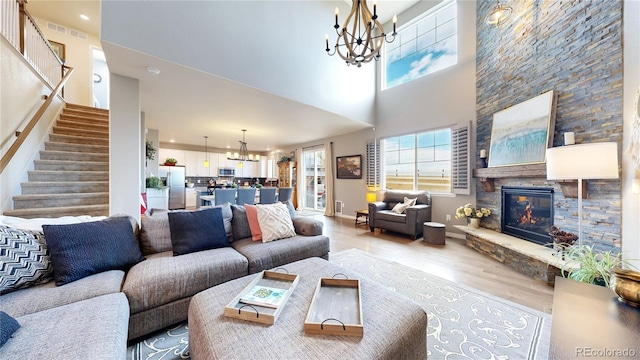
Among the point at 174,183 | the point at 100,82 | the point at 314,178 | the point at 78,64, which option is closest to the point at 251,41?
the point at 314,178

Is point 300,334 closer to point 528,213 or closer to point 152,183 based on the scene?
point 528,213

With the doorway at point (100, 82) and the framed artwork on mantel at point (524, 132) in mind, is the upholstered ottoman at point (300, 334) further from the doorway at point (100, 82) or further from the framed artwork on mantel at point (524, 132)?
the doorway at point (100, 82)

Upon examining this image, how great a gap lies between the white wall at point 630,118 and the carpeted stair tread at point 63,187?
6272mm

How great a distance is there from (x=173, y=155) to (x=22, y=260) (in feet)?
24.0

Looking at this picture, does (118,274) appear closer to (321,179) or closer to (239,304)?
(239,304)

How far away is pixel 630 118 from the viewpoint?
190 cm

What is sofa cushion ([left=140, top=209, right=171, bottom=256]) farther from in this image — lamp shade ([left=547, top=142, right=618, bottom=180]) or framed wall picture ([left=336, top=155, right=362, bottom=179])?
framed wall picture ([left=336, top=155, right=362, bottom=179])

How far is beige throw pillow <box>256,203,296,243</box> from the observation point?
2375 millimetres

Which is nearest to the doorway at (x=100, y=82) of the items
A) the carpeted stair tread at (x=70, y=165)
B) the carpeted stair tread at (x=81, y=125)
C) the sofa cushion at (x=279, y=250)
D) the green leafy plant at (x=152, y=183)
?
the carpeted stair tread at (x=81, y=125)

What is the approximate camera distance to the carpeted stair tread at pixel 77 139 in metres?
3.64

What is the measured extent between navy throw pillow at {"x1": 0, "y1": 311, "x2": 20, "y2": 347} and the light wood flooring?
2.97 m

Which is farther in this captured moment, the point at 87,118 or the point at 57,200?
the point at 87,118

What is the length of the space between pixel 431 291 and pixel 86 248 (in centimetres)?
290

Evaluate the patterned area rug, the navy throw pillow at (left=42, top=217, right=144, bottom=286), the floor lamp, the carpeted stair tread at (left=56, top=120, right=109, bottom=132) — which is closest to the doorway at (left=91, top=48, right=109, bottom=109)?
the carpeted stair tread at (left=56, top=120, right=109, bottom=132)
